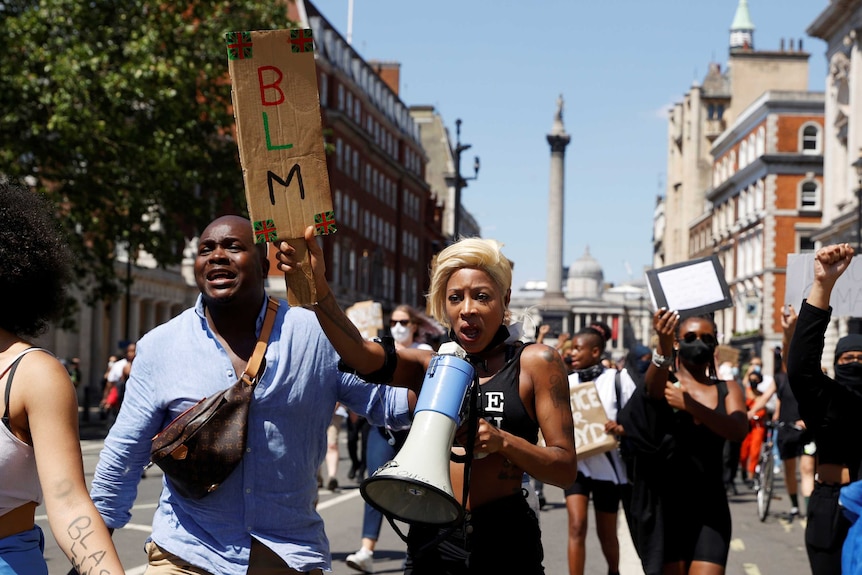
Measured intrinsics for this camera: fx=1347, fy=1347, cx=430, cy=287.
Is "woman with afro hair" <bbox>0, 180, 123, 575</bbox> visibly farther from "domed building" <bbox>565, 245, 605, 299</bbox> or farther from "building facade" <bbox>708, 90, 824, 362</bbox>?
"domed building" <bbox>565, 245, 605, 299</bbox>

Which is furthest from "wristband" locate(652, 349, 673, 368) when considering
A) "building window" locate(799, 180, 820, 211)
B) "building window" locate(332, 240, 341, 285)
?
"building window" locate(799, 180, 820, 211)

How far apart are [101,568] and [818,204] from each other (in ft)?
244

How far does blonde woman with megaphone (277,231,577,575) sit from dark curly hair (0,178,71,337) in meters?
0.80

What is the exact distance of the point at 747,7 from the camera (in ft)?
447

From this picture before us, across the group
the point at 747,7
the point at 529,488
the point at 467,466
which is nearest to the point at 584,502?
the point at 529,488

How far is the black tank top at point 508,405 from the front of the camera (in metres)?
4.18

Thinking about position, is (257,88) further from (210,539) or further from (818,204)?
(818,204)

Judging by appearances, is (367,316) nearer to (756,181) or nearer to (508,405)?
(508,405)

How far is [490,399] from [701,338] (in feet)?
10.9

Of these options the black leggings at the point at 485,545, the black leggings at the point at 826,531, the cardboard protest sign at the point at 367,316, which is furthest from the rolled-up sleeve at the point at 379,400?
the cardboard protest sign at the point at 367,316

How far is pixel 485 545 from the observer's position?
4.15m

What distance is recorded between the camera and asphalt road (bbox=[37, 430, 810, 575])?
10.2 metres

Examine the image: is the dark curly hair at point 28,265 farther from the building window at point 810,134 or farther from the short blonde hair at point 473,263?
the building window at point 810,134

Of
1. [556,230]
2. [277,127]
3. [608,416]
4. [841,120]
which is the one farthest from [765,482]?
[556,230]
